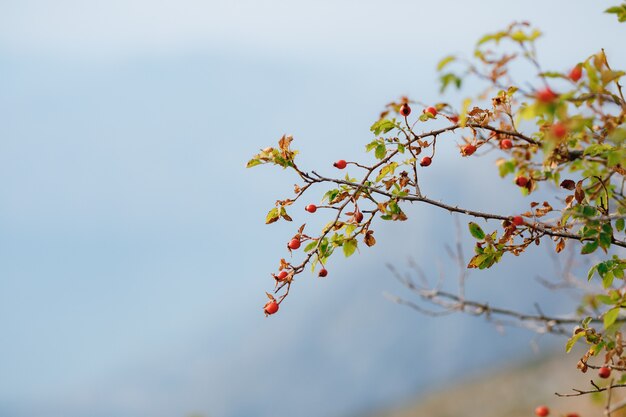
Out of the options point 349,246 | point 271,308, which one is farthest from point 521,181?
point 271,308

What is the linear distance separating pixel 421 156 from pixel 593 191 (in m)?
1.22

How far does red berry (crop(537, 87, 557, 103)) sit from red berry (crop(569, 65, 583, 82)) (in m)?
0.32

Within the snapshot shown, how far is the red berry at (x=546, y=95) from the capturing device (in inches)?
104

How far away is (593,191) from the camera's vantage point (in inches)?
174

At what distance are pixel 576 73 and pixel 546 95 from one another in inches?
19.3

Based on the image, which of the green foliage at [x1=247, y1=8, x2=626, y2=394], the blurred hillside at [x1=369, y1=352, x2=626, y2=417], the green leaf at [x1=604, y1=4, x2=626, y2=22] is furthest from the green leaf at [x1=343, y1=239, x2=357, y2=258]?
the blurred hillside at [x1=369, y1=352, x2=626, y2=417]

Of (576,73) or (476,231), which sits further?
(476,231)

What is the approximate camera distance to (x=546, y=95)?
2.65 metres

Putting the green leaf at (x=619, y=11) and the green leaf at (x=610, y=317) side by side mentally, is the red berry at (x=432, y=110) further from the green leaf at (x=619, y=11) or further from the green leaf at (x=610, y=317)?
the green leaf at (x=610, y=317)

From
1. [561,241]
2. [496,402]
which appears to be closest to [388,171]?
[561,241]

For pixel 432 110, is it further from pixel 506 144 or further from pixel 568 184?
pixel 568 184

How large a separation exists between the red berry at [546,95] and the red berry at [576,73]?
322 millimetres

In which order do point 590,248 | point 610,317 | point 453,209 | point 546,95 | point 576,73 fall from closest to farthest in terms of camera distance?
point 546,95 < point 576,73 < point 610,317 < point 453,209 < point 590,248

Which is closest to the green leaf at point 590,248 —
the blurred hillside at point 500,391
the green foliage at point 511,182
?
the green foliage at point 511,182
